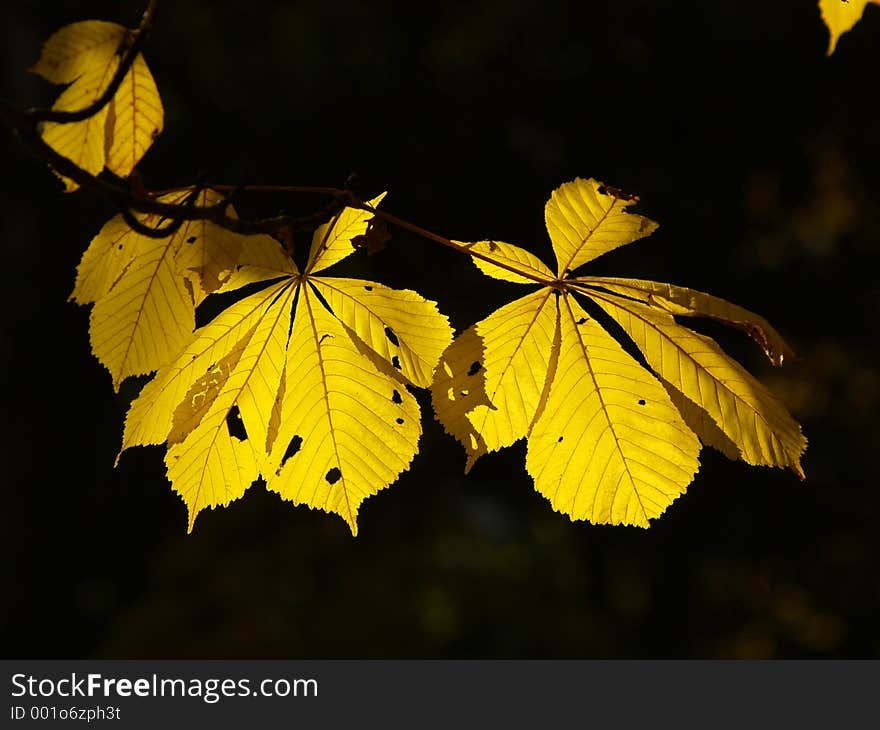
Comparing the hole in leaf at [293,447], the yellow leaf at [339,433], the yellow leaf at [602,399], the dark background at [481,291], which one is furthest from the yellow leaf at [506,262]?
the dark background at [481,291]

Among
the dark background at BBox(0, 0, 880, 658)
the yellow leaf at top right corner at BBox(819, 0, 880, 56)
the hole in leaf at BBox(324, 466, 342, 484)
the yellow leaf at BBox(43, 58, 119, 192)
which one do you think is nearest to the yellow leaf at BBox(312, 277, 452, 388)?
Answer: the hole in leaf at BBox(324, 466, 342, 484)

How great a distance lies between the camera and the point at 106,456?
16.4 ft

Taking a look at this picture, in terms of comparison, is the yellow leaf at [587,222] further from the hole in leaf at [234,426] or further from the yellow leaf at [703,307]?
the hole in leaf at [234,426]

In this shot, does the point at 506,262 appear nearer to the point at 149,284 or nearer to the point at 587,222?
the point at 587,222

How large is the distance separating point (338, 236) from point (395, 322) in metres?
0.10

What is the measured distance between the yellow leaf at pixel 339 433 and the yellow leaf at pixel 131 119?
0.71 feet

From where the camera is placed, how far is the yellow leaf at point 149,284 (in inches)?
30.3

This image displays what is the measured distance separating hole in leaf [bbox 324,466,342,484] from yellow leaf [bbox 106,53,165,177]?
29 centimetres

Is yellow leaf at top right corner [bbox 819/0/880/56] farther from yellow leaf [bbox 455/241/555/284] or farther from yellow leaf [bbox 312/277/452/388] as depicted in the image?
yellow leaf [bbox 312/277/452/388]

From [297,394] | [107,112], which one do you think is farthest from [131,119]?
[297,394]

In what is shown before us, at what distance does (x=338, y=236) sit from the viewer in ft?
2.53

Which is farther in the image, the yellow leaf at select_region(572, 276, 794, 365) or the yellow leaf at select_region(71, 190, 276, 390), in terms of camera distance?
the yellow leaf at select_region(71, 190, 276, 390)

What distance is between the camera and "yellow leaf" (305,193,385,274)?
2.51ft

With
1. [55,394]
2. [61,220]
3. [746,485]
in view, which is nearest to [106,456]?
[55,394]
